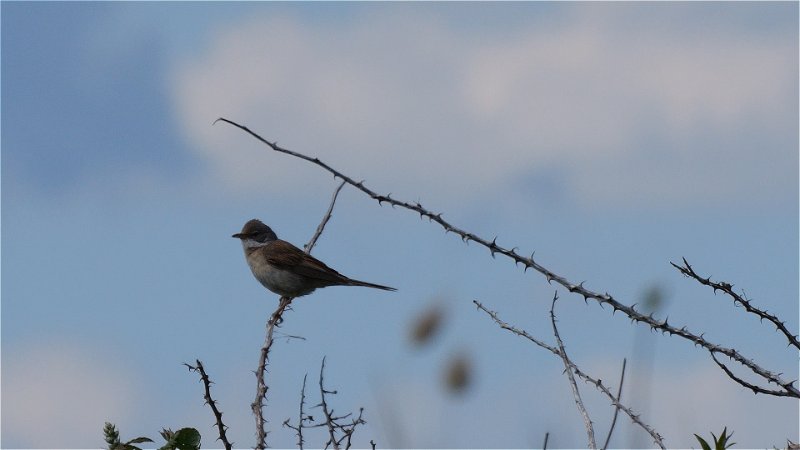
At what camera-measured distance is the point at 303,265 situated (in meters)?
11.7

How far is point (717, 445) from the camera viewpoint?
3461 mm

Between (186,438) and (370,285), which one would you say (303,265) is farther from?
(186,438)

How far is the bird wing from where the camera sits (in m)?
11.7

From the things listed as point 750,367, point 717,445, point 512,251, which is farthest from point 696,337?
point 512,251

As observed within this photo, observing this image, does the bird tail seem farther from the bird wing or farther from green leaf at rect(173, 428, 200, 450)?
green leaf at rect(173, 428, 200, 450)

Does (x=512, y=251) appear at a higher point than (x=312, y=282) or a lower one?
lower

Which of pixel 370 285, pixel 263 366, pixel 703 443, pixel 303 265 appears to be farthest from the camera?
pixel 303 265

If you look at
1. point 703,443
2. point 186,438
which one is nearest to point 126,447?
point 186,438

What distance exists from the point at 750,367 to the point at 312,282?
8.51 m

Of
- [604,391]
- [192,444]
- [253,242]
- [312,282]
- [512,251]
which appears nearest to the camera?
[192,444]

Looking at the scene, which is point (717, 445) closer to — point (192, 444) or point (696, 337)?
point (696, 337)

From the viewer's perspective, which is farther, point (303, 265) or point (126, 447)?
point (303, 265)

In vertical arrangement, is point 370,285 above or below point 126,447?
above

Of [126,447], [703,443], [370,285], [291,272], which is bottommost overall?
[703,443]
